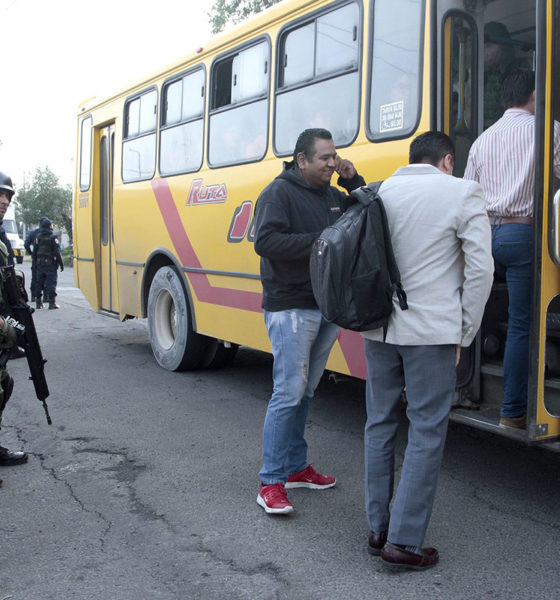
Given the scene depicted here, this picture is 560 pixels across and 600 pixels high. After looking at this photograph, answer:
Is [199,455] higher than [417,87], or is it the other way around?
[417,87]

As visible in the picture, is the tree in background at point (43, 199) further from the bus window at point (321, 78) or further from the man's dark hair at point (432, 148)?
the man's dark hair at point (432, 148)

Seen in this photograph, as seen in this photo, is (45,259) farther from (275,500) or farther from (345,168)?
(275,500)

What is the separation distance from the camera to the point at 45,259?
14.4 meters

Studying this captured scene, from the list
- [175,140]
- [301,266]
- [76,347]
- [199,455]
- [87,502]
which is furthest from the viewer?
[76,347]

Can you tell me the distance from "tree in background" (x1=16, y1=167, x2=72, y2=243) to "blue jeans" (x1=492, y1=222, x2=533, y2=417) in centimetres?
5575

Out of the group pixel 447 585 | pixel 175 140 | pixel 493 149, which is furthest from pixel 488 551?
pixel 175 140

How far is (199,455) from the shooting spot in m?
4.78

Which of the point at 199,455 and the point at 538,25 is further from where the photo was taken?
the point at 199,455

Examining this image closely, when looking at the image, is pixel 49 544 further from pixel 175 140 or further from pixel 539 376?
pixel 175 140

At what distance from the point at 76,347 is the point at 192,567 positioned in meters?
6.28

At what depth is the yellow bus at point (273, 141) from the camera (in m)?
4.01

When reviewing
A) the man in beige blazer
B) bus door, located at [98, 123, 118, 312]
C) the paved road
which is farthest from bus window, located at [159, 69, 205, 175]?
the man in beige blazer

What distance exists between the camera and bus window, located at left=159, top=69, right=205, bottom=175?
671 centimetres

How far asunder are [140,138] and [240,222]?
2472mm
